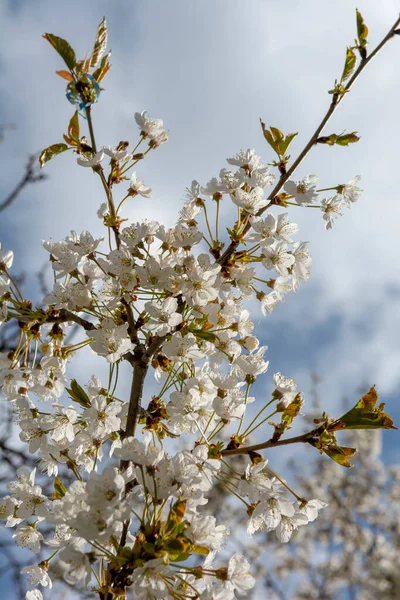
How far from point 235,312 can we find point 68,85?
2.73 ft

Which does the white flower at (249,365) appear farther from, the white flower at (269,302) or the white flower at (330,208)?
the white flower at (330,208)

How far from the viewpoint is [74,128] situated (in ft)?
5.22

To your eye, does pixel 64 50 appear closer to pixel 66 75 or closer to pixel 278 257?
pixel 66 75

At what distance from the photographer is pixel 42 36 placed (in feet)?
4.76

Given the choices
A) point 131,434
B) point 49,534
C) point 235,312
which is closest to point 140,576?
point 131,434

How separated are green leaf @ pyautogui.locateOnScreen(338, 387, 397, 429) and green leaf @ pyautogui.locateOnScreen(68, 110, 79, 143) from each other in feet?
3.76

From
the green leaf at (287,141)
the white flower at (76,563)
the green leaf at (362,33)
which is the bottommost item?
the white flower at (76,563)

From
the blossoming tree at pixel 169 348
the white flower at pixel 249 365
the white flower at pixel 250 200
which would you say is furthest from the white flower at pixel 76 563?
the white flower at pixel 250 200

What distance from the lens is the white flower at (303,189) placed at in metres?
1.68

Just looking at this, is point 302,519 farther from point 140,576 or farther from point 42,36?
point 42,36

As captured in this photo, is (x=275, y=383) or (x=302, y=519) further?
(x=275, y=383)

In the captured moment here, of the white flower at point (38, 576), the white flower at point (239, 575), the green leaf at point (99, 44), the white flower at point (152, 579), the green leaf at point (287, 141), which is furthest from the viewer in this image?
the green leaf at point (287, 141)

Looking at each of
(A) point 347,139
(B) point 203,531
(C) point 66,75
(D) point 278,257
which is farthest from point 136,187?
(B) point 203,531

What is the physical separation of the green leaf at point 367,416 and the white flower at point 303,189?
2.09 feet
